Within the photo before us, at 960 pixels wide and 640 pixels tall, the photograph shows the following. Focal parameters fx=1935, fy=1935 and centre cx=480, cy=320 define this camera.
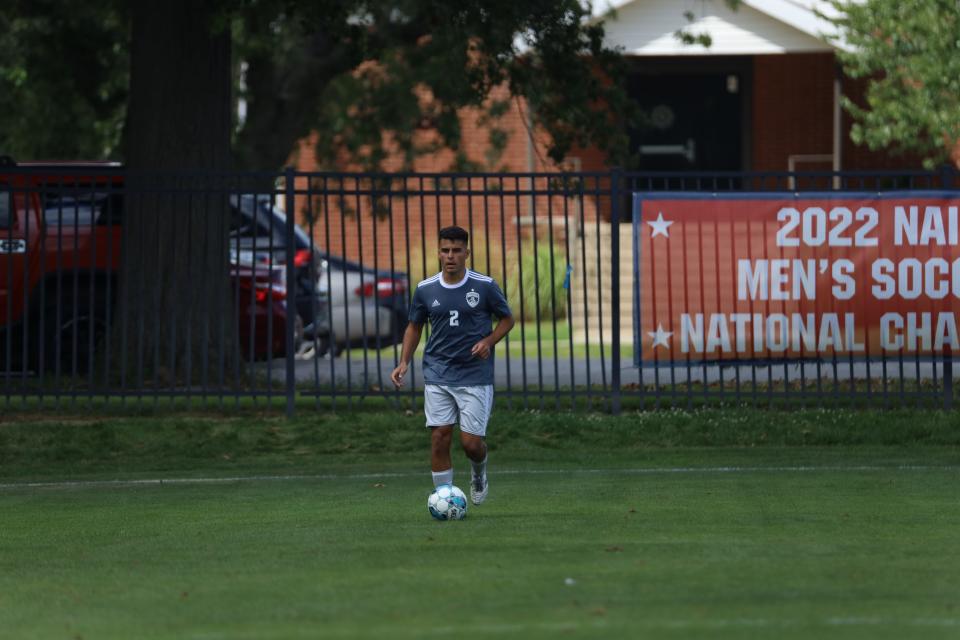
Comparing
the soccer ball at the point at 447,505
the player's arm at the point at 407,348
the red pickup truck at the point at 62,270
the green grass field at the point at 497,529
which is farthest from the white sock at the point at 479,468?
the red pickup truck at the point at 62,270

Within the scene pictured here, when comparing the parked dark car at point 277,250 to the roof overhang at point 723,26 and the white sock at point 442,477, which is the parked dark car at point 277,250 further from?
the roof overhang at point 723,26

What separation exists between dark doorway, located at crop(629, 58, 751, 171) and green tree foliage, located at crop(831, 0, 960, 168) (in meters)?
4.51

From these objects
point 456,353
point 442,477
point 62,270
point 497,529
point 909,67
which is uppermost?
point 909,67

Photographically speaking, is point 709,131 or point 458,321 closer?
point 458,321

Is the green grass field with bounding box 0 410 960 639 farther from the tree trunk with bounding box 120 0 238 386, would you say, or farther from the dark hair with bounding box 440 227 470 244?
the dark hair with bounding box 440 227 470 244

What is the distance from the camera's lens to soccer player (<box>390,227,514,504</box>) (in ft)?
32.8

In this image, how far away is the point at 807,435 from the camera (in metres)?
14.8

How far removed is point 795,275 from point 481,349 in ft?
19.5

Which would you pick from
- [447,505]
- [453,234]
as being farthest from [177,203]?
[447,505]

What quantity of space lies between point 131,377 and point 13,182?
1886 mm

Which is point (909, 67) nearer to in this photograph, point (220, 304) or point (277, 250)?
point (277, 250)

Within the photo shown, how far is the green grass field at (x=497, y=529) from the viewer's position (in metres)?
7.08

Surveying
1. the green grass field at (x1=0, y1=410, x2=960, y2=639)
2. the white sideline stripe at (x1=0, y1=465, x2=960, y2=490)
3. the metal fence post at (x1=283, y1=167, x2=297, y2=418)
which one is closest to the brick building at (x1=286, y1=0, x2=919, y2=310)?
the metal fence post at (x1=283, y1=167, x2=297, y2=418)

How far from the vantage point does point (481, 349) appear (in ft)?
32.3
